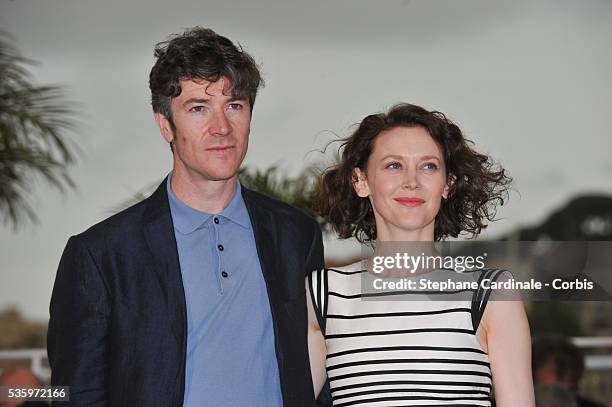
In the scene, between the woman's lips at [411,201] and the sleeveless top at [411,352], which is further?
the woman's lips at [411,201]

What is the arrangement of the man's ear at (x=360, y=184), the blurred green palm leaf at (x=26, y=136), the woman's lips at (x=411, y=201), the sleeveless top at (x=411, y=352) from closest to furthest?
1. the sleeveless top at (x=411, y=352)
2. the woman's lips at (x=411, y=201)
3. the man's ear at (x=360, y=184)
4. the blurred green palm leaf at (x=26, y=136)

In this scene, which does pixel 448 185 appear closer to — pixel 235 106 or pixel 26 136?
pixel 235 106

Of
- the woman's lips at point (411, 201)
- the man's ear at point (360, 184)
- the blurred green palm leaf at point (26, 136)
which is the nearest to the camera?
the woman's lips at point (411, 201)

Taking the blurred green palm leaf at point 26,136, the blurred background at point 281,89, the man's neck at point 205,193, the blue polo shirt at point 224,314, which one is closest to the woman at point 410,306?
the blue polo shirt at point 224,314

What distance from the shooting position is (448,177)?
1928 mm

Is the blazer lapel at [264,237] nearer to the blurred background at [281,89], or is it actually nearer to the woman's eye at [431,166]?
the woman's eye at [431,166]

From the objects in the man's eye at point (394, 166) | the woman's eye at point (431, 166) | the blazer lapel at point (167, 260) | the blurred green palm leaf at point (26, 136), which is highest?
the blurred green palm leaf at point (26, 136)

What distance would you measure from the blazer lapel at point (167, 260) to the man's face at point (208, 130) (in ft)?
0.31

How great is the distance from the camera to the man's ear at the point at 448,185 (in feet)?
6.30

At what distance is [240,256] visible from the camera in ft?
6.07

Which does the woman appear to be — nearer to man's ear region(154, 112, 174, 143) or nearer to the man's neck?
the man's neck

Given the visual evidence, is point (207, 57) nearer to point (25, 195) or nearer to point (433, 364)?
point (433, 364)

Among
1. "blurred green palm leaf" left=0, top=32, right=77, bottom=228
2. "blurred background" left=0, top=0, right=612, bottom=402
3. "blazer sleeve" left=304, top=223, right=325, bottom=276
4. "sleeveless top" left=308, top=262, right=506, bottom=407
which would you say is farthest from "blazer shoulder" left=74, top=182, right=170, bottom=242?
"blurred green palm leaf" left=0, top=32, right=77, bottom=228

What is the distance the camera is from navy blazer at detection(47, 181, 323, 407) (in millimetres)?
1745
